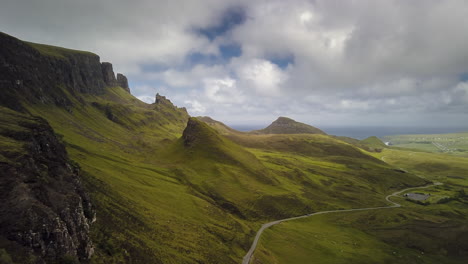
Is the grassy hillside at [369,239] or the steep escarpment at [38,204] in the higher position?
the steep escarpment at [38,204]

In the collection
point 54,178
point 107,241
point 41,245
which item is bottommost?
point 107,241

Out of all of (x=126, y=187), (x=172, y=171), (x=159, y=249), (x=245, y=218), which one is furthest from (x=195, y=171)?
(x=159, y=249)

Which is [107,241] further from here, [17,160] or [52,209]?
[17,160]

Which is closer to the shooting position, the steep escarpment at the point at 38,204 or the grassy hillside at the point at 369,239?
the steep escarpment at the point at 38,204

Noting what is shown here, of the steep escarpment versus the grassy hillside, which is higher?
the steep escarpment

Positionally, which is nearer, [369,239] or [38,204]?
[38,204]

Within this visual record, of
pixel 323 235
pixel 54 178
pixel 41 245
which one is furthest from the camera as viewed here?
pixel 323 235

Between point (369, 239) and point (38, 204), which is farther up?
point (38, 204)

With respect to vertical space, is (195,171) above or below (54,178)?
below
